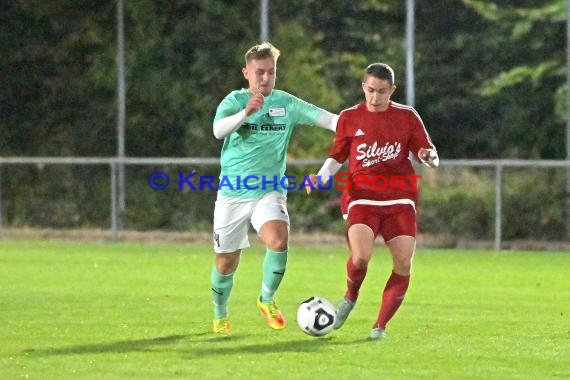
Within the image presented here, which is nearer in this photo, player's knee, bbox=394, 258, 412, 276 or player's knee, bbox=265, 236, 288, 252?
player's knee, bbox=394, 258, 412, 276

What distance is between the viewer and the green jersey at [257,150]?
1114 centimetres

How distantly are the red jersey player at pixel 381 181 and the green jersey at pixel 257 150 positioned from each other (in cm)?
51

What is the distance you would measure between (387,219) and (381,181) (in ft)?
0.85

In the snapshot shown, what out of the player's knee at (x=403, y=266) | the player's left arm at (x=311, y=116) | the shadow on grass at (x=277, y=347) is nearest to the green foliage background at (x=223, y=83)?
the player's left arm at (x=311, y=116)

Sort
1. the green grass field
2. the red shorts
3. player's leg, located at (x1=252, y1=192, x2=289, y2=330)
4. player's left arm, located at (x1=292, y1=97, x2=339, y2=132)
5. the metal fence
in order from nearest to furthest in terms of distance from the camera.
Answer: the green grass field < the red shorts < player's leg, located at (x1=252, y1=192, x2=289, y2=330) < player's left arm, located at (x1=292, y1=97, x2=339, y2=132) < the metal fence

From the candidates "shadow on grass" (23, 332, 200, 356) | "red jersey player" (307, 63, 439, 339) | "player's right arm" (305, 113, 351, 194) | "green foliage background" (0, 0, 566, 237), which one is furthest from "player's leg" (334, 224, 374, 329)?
"green foliage background" (0, 0, 566, 237)

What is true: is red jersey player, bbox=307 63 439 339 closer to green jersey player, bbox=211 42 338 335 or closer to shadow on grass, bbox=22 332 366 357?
shadow on grass, bbox=22 332 366 357

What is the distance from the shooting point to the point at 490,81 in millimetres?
29422

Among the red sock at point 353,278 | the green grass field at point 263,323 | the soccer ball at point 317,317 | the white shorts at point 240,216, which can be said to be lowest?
the green grass field at point 263,323

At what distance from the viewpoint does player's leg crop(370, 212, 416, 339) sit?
10719 mm

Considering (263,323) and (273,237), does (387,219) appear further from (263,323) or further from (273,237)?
(263,323)

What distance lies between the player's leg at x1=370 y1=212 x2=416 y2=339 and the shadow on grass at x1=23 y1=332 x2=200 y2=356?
1.35 metres

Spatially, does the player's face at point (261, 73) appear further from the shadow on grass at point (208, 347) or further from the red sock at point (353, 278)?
the shadow on grass at point (208, 347)

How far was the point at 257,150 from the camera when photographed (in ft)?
36.7
